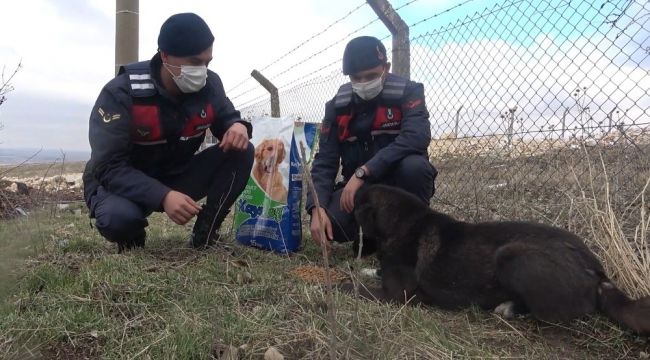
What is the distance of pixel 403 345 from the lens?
1.91 metres

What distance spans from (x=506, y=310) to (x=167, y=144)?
2358 mm

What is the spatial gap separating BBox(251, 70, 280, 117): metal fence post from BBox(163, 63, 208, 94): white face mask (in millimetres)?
4103

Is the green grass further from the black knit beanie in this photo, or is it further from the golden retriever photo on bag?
the black knit beanie

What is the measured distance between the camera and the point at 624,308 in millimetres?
2281

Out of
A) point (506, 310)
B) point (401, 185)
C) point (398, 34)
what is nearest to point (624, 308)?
point (506, 310)

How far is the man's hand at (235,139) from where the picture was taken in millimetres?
3434

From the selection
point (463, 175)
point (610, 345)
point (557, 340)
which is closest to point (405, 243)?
point (557, 340)

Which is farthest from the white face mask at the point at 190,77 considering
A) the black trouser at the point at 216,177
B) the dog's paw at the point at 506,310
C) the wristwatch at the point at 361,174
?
the dog's paw at the point at 506,310

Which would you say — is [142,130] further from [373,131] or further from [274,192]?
[373,131]

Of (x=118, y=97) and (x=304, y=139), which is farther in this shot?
(x=304, y=139)

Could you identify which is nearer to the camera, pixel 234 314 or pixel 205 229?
pixel 234 314

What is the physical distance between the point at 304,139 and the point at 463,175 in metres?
1.83

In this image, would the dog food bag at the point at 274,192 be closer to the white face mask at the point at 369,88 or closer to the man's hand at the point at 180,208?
the white face mask at the point at 369,88

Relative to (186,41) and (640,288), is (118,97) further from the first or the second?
(640,288)
